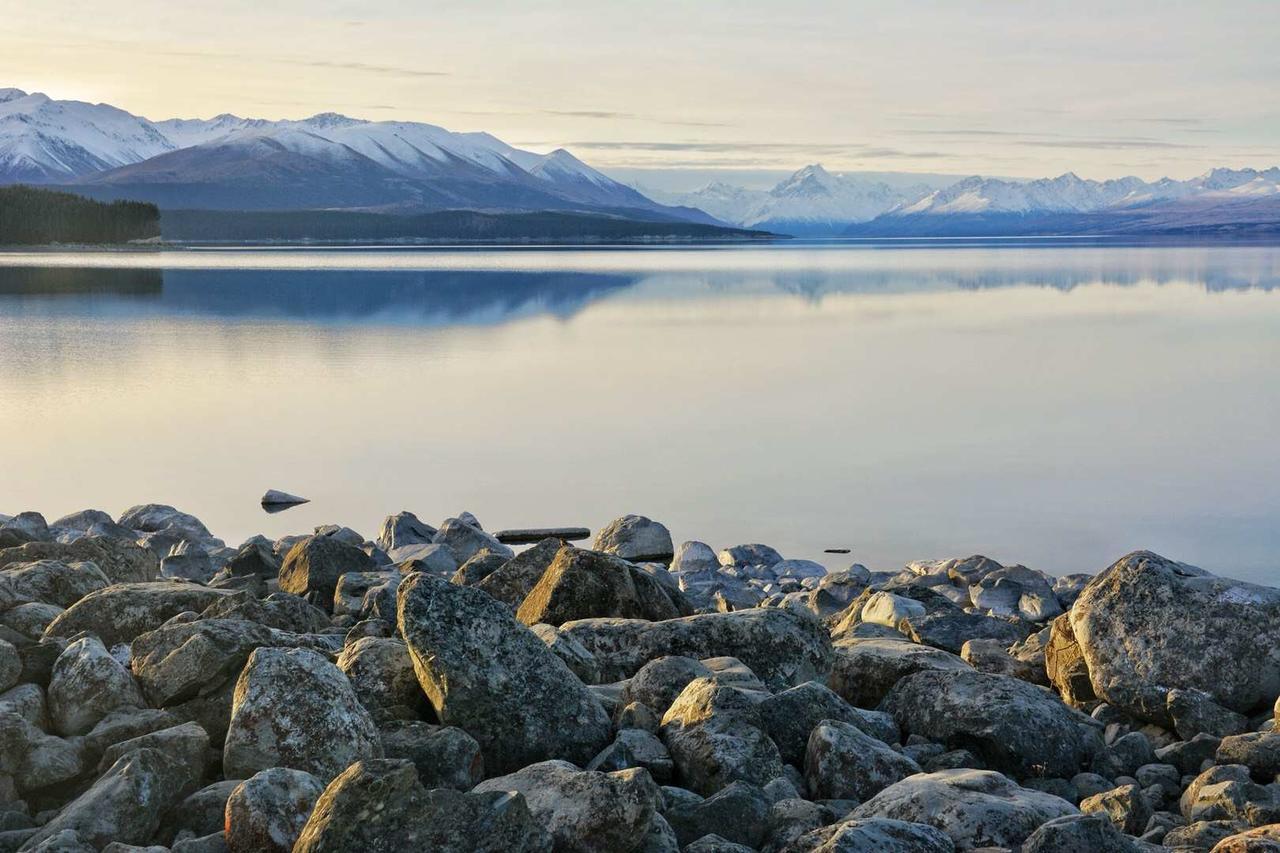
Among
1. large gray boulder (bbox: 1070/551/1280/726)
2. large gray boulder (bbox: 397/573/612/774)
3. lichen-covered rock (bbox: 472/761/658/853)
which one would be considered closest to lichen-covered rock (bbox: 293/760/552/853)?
lichen-covered rock (bbox: 472/761/658/853)

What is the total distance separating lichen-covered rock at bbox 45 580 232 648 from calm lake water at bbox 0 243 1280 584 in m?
8.73

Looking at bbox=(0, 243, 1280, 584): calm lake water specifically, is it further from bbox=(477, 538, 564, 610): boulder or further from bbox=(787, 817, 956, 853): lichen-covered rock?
bbox=(787, 817, 956, 853): lichen-covered rock

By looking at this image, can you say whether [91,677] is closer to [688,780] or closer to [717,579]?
[688,780]

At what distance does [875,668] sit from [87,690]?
15.3 ft

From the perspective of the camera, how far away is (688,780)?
638cm

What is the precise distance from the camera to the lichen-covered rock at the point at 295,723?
19.4 feet

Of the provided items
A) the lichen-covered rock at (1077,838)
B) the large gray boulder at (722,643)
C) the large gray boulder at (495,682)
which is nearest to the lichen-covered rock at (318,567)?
the large gray boulder at (722,643)

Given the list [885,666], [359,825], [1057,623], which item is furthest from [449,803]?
[1057,623]

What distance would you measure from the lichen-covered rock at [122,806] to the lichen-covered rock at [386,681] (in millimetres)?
1264

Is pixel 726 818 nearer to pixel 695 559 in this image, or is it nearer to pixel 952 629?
pixel 952 629

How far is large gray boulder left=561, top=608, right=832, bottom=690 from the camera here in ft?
27.0

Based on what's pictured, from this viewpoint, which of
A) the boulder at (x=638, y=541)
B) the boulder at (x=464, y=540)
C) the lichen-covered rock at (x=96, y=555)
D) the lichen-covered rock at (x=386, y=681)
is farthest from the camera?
the boulder at (x=638, y=541)

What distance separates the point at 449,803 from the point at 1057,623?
218 inches

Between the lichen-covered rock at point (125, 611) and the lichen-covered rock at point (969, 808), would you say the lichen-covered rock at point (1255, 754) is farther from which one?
the lichen-covered rock at point (125, 611)
